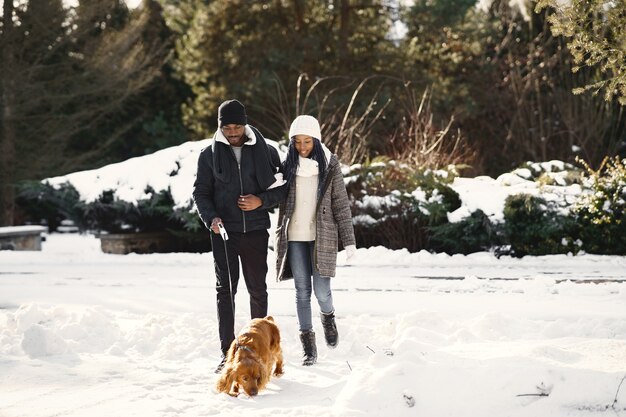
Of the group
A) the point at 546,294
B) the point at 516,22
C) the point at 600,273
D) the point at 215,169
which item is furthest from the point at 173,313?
the point at 516,22

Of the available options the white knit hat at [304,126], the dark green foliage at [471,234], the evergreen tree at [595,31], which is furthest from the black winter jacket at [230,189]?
the dark green foliage at [471,234]

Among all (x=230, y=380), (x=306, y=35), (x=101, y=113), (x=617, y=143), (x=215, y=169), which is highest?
(x=306, y=35)

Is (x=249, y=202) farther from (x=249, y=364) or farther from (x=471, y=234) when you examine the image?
(x=471, y=234)

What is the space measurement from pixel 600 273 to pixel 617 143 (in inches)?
473

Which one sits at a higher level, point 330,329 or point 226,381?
point 330,329

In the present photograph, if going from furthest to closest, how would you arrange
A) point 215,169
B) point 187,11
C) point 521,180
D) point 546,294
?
point 187,11, point 521,180, point 546,294, point 215,169

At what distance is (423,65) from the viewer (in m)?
26.8

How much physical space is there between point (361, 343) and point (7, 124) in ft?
60.4

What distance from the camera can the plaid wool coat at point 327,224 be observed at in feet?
19.7

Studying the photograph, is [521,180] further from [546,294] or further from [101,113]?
[101,113]

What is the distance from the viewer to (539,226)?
12.2 metres

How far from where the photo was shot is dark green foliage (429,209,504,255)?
12406mm

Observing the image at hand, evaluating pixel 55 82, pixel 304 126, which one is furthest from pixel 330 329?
pixel 55 82

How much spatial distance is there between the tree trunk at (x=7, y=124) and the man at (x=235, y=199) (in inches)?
691
